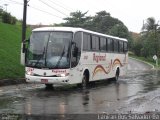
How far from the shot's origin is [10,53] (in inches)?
1357

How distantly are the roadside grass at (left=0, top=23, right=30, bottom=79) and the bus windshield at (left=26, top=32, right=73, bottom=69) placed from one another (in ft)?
17.9

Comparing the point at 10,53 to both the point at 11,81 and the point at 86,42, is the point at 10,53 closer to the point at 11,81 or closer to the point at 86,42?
the point at 11,81

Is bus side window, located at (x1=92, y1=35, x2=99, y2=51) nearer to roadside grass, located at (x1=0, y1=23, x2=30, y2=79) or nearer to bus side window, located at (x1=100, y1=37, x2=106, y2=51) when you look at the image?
bus side window, located at (x1=100, y1=37, x2=106, y2=51)

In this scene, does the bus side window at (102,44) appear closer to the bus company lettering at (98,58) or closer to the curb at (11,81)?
the bus company lettering at (98,58)

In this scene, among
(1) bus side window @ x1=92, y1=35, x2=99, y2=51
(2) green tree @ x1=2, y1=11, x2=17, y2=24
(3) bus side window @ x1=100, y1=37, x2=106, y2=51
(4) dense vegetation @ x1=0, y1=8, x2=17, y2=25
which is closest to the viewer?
(1) bus side window @ x1=92, y1=35, x2=99, y2=51

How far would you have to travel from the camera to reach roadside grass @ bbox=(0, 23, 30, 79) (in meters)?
28.2

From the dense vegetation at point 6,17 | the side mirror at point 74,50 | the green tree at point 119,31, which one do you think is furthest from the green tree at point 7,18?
the green tree at point 119,31

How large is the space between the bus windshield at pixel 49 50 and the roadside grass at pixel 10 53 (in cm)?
A: 546

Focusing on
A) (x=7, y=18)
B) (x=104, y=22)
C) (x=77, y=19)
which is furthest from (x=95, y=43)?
(x=104, y=22)

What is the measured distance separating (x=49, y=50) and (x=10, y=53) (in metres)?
13.9

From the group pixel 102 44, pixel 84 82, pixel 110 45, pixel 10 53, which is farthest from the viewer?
pixel 10 53

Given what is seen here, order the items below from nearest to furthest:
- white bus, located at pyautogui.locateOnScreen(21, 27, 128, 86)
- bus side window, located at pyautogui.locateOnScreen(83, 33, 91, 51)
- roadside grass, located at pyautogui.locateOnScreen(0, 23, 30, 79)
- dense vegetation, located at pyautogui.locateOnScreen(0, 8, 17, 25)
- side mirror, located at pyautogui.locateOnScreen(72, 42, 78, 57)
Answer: white bus, located at pyautogui.locateOnScreen(21, 27, 128, 86) → side mirror, located at pyautogui.locateOnScreen(72, 42, 78, 57) → bus side window, located at pyautogui.locateOnScreen(83, 33, 91, 51) → roadside grass, located at pyautogui.locateOnScreen(0, 23, 30, 79) → dense vegetation, located at pyautogui.locateOnScreen(0, 8, 17, 25)

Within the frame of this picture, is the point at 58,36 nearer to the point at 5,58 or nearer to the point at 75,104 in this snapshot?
the point at 75,104

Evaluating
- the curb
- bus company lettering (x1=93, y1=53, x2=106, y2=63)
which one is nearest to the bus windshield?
bus company lettering (x1=93, y1=53, x2=106, y2=63)
